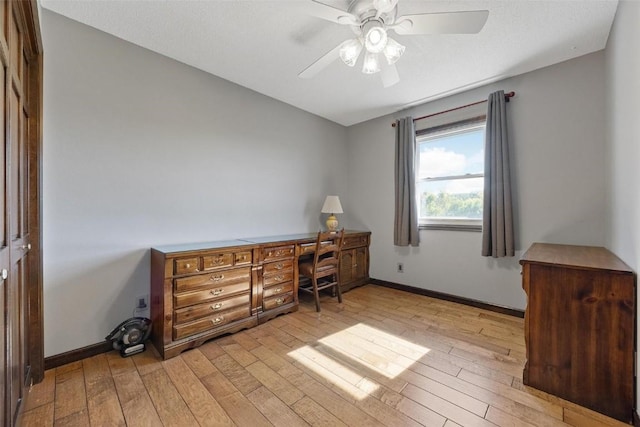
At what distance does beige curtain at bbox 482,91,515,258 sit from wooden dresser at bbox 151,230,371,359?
6.34 feet

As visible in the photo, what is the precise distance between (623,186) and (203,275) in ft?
9.81

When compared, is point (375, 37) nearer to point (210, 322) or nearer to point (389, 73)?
point (389, 73)

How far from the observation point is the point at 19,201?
1.36 meters

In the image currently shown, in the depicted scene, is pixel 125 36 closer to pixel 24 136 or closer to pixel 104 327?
pixel 24 136

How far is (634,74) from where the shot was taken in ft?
4.67

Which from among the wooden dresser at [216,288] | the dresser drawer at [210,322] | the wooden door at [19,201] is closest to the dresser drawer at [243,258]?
the wooden dresser at [216,288]

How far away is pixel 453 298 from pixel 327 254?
5.18 ft

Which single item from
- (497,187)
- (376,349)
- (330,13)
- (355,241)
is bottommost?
(376,349)

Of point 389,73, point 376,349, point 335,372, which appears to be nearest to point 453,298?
point 376,349

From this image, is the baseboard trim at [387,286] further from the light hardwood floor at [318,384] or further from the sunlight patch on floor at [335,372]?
the sunlight patch on floor at [335,372]

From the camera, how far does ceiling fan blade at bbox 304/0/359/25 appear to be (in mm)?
1448

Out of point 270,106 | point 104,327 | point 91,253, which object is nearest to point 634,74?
point 270,106

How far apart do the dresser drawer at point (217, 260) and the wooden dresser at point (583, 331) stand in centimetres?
218

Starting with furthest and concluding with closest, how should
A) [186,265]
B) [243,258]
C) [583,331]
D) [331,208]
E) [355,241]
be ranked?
1. [355,241]
2. [331,208]
3. [243,258]
4. [186,265]
5. [583,331]
